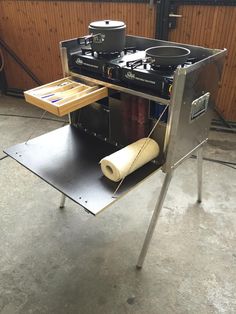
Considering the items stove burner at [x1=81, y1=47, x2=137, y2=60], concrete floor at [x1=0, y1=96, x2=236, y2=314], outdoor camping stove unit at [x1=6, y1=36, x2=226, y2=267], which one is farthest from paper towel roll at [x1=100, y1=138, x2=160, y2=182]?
concrete floor at [x1=0, y1=96, x2=236, y2=314]

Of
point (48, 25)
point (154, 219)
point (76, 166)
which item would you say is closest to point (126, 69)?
point (76, 166)

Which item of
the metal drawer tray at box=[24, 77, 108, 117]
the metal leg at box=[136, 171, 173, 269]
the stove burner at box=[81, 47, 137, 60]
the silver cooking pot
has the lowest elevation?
the metal leg at box=[136, 171, 173, 269]

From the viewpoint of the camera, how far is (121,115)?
1381 mm

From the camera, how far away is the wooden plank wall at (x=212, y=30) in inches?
87.9

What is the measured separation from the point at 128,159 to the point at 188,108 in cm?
32

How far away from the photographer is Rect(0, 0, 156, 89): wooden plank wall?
252 centimetres

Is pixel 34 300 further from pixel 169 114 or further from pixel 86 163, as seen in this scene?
pixel 169 114

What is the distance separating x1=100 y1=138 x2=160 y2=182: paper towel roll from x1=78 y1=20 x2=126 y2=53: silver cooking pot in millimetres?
450

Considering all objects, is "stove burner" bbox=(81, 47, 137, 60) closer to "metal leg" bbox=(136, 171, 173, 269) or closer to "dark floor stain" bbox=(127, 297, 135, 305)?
"metal leg" bbox=(136, 171, 173, 269)

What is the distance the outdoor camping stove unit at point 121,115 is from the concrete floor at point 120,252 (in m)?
0.18

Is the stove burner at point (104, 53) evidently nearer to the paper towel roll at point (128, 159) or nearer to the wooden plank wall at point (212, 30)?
the paper towel roll at point (128, 159)

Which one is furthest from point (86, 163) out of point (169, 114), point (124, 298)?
point (124, 298)

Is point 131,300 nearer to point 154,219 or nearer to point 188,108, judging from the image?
point 154,219

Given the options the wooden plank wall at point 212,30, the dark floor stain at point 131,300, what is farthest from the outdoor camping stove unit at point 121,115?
the wooden plank wall at point 212,30
